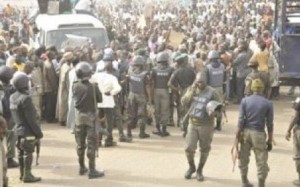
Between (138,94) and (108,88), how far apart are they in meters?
1.22

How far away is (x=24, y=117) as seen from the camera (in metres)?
9.66

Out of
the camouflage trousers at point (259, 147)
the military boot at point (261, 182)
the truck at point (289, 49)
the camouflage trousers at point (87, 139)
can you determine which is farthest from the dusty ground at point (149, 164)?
the truck at point (289, 49)

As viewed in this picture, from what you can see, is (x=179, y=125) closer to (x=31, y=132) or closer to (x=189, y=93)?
(x=189, y=93)

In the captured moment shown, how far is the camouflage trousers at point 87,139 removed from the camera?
9.93m

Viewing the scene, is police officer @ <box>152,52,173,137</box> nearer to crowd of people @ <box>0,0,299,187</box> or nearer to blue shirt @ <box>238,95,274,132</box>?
crowd of people @ <box>0,0,299,187</box>

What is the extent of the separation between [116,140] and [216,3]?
23945 mm

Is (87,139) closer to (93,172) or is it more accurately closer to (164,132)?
(93,172)

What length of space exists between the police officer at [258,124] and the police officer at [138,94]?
3.78 m

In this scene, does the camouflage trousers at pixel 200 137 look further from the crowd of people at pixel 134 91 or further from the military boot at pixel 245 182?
the military boot at pixel 245 182

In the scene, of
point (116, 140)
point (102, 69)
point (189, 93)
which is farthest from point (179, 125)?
point (189, 93)

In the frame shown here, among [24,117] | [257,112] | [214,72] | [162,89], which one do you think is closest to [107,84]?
[162,89]

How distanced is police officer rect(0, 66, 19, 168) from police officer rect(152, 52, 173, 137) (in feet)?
10.9

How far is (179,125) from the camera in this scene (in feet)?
46.1

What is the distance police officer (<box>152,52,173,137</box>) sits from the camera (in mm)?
13008
